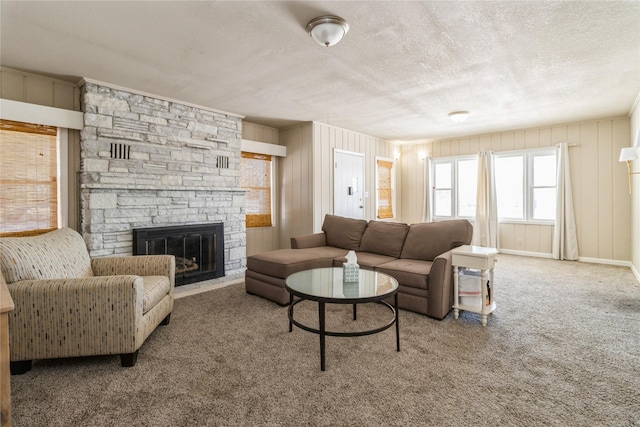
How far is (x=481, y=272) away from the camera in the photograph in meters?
2.78

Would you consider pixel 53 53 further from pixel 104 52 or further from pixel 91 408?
pixel 91 408

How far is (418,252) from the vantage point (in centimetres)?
353

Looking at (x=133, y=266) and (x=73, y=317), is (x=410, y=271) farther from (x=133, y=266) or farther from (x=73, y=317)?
(x=73, y=317)

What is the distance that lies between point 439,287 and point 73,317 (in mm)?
2776

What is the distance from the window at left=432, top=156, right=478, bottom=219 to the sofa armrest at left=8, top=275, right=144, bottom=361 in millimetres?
6579

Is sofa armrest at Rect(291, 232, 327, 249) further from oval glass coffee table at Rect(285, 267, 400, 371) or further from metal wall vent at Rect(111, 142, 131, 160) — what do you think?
metal wall vent at Rect(111, 142, 131, 160)

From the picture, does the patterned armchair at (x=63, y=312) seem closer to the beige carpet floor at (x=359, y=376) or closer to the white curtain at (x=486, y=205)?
the beige carpet floor at (x=359, y=376)

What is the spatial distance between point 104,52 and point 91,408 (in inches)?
113

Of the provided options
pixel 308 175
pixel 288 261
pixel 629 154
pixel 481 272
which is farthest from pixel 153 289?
pixel 629 154

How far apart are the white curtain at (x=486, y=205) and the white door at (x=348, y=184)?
95.2 inches

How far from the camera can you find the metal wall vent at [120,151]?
3.68 m

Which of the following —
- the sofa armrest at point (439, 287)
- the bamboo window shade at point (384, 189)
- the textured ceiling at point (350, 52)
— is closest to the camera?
the textured ceiling at point (350, 52)

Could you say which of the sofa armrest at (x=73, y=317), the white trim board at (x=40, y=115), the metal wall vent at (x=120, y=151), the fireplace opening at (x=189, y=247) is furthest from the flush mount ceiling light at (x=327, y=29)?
the fireplace opening at (x=189, y=247)

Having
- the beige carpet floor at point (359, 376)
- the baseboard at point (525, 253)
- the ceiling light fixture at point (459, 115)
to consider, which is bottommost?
the beige carpet floor at point (359, 376)
